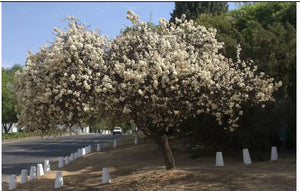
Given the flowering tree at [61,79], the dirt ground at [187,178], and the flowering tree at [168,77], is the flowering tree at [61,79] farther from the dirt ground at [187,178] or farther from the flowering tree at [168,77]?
the dirt ground at [187,178]

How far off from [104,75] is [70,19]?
2.16 meters

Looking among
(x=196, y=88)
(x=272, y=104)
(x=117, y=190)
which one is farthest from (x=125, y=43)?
(x=272, y=104)

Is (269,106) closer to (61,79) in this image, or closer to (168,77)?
(168,77)

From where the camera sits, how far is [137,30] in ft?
35.4

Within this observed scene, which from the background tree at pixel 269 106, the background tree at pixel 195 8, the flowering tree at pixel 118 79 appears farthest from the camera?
the background tree at pixel 195 8

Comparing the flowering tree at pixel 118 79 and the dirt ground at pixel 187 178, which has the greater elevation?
the flowering tree at pixel 118 79

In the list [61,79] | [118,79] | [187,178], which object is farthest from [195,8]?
[61,79]

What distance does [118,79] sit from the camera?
970 centimetres

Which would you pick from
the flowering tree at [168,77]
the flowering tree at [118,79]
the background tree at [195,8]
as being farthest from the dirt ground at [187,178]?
the background tree at [195,8]

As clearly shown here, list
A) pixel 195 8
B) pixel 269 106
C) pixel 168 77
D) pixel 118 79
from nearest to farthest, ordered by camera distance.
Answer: pixel 168 77, pixel 118 79, pixel 269 106, pixel 195 8

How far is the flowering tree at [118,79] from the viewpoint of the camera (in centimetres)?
934

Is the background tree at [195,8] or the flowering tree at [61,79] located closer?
the flowering tree at [61,79]

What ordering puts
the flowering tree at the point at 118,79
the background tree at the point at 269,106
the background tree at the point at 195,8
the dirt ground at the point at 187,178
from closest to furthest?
the flowering tree at the point at 118,79 → the dirt ground at the point at 187,178 → the background tree at the point at 269,106 → the background tree at the point at 195,8

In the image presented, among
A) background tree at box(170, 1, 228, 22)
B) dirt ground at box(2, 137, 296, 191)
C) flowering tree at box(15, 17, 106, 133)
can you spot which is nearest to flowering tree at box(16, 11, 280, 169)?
flowering tree at box(15, 17, 106, 133)
